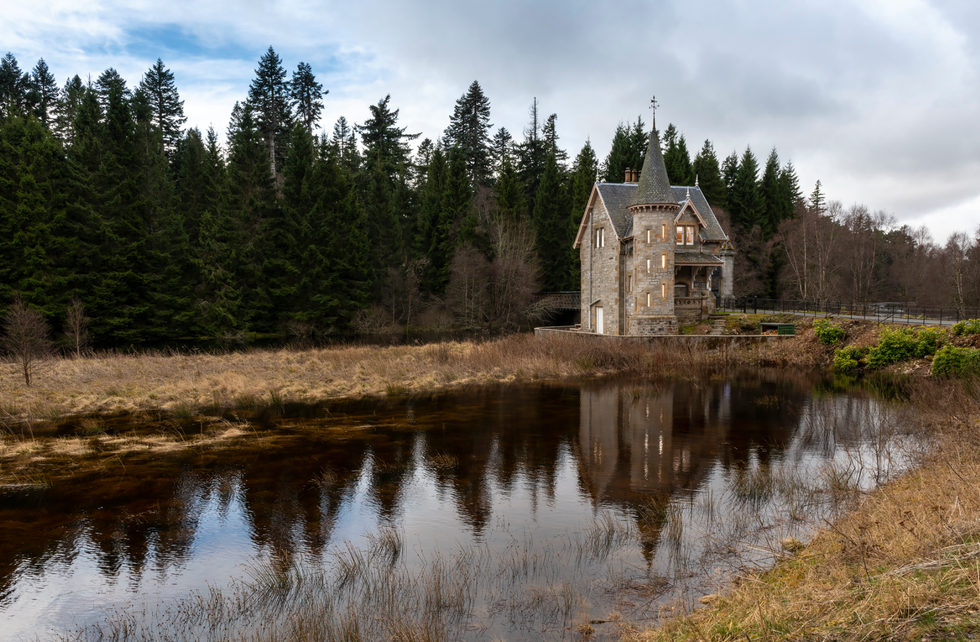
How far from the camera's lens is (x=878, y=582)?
17.3 ft

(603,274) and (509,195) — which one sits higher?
(509,195)

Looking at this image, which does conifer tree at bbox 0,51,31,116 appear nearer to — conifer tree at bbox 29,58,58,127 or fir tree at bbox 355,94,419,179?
conifer tree at bbox 29,58,58,127

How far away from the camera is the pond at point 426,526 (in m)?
7.23

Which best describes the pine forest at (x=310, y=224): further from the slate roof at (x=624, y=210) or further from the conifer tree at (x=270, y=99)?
the slate roof at (x=624, y=210)

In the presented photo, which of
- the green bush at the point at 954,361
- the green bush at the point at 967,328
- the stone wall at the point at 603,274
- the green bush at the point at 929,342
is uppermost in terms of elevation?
the stone wall at the point at 603,274

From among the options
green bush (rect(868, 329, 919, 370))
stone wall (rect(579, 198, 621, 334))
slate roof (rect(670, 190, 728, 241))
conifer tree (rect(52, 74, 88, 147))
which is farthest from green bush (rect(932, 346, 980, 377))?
conifer tree (rect(52, 74, 88, 147))

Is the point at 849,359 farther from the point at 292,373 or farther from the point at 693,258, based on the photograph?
the point at 292,373

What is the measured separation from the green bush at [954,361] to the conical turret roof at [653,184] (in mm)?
15545

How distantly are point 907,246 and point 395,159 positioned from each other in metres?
65.4

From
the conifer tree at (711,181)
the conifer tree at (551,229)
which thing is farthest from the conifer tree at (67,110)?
the conifer tree at (711,181)

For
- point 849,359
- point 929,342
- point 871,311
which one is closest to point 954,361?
point 929,342

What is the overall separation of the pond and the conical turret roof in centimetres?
1962

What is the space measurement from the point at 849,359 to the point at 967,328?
15.8 feet

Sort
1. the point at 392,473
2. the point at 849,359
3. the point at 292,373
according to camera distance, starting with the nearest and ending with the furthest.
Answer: the point at 392,473
the point at 292,373
the point at 849,359
